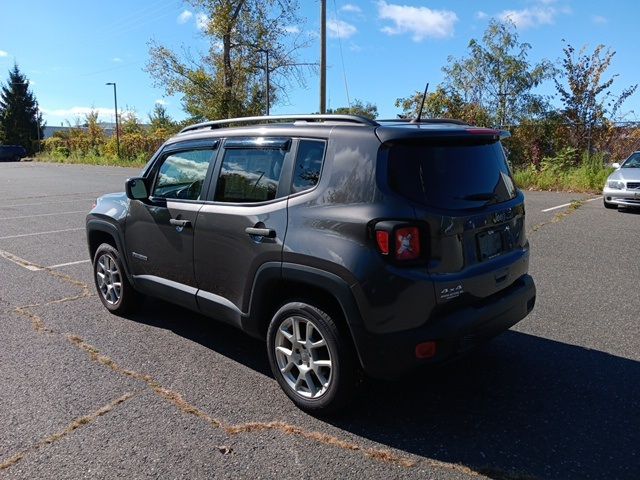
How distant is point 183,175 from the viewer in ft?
14.0

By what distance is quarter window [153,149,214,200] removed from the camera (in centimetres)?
403

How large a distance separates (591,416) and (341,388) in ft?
5.00

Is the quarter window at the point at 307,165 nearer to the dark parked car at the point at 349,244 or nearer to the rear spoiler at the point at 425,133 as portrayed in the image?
the dark parked car at the point at 349,244

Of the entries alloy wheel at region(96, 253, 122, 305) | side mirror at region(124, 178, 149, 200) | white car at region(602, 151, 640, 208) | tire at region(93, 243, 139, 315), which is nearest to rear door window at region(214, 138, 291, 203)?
side mirror at region(124, 178, 149, 200)

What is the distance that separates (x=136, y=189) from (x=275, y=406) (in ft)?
7.22

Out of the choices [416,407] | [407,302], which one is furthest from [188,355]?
[407,302]

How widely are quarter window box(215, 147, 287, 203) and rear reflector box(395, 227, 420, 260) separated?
98 centimetres

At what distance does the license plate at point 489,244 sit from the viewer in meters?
3.19

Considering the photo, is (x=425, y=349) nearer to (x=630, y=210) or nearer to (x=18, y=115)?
(x=630, y=210)

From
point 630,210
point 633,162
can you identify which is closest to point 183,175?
point 630,210

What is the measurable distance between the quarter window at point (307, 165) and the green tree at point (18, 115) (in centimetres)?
7421

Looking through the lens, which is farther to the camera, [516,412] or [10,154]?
[10,154]

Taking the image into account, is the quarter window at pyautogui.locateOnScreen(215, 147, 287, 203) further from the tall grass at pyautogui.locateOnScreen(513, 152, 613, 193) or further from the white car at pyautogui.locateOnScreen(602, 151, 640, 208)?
the tall grass at pyautogui.locateOnScreen(513, 152, 613, 193)

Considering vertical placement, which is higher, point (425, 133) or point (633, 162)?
point (425, 133)
